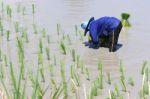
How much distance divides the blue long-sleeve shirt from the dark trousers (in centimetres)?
6

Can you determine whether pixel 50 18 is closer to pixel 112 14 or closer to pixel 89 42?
pixel 112 14

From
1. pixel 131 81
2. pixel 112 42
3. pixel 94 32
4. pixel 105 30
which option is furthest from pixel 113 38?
pixel 131 81

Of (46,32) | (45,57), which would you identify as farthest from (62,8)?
(45,57)

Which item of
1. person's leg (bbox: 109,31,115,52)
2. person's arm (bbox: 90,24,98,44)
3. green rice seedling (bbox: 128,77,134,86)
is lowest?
green rice seedling (bbox: 128,77,134,86)

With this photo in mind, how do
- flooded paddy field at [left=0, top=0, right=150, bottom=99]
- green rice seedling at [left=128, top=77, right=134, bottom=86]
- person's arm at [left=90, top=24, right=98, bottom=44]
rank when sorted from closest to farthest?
flooded paddy field at [left=0, top=0, right=150, bottom=99] < green rice seedling at [left=128, top=77, right=134, bottom=86] < person's arm at [left=90, top=24, right=98, bottom=44]

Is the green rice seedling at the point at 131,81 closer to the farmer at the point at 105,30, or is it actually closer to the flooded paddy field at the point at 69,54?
the flooded paddy field at the point at 69,54

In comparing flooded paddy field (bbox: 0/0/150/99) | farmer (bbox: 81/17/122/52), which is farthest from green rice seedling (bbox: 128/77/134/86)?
farmer (bbox: 81/17/122/52)

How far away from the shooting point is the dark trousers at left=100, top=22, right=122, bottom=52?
558 cm

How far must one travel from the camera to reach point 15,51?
5633mm

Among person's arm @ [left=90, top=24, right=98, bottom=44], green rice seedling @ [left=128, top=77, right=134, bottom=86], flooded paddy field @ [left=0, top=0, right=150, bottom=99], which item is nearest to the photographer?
flooded paddy field @ [left=0, top=0, right=150, bottom=99]

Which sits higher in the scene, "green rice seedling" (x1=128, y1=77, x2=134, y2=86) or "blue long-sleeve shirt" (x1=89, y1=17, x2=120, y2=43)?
"blue long-sleeve shirt" (x1=89, y1=17, x2=120, y2=43)

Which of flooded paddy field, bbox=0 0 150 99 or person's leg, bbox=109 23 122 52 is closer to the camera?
flooded paddy field, bbox=0 0 150 99

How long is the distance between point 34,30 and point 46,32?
0.22 m

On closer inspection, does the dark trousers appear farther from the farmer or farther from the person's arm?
the person's arm
